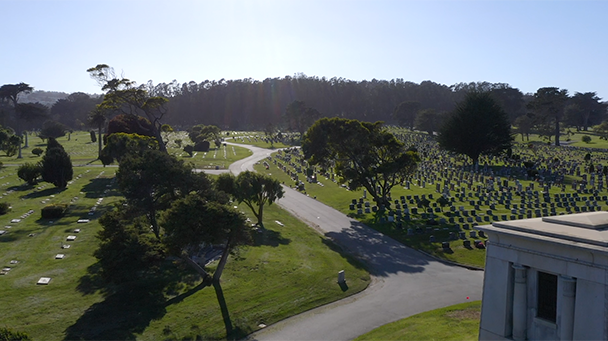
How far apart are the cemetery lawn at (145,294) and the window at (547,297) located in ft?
37.9

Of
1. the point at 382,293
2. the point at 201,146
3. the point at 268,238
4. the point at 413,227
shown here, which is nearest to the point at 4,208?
the point at 268,238

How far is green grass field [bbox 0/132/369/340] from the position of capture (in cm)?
1894

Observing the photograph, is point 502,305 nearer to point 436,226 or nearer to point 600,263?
point 600,263

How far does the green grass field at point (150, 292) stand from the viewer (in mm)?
18938

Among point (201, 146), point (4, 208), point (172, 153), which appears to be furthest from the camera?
point (201, 146)

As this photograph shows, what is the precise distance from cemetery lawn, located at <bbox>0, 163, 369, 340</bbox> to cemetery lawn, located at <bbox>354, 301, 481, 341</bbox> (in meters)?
4.44

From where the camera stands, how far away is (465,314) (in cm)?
2006

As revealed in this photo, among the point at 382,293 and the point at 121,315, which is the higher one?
the point at 121,315

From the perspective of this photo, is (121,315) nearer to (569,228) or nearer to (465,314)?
(465,314)

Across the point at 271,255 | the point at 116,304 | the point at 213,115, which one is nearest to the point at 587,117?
the point at 213,115

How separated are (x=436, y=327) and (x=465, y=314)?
2454mm

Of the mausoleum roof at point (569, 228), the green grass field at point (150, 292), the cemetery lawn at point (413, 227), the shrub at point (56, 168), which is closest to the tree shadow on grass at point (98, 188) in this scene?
the shrub at point (56, 168)

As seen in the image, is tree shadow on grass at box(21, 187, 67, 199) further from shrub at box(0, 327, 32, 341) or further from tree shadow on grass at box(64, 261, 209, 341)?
shrub at box(0, 327, 32, 341)

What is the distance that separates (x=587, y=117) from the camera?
147375 millimetres
